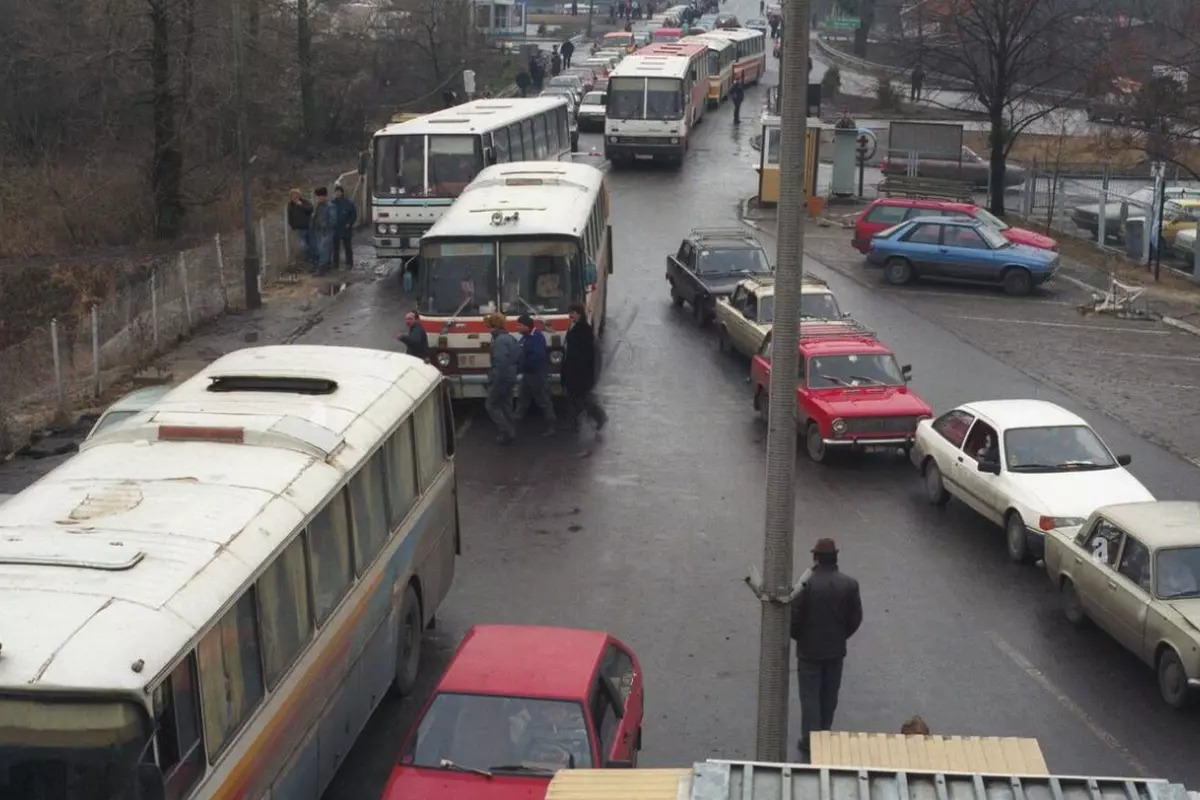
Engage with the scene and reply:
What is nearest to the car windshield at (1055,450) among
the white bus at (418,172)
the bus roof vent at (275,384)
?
the bus roof vent at (275,384)

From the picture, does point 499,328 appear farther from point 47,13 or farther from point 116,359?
point 47,13

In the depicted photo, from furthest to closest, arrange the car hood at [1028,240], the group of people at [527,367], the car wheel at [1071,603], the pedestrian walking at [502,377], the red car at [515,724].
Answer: the car hood at [1028,240] < the group of people at [527,367] < the pedestrian walking at [502,377] < the car wheel at [1071,603] < the red car at [515,724]

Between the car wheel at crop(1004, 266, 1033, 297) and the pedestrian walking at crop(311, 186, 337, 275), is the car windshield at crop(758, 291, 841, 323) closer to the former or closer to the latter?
the car wheel at crop(1004, 266, 1033, 297)

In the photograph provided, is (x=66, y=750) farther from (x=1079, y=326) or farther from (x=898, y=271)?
(x=898, y=271)

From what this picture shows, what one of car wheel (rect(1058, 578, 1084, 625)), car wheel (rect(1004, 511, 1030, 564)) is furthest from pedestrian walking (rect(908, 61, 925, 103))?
car wheel (rect(1058, 578, 1084, 625))

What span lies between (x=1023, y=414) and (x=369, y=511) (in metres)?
8.73

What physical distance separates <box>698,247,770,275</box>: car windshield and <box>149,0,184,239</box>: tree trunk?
13.7 m

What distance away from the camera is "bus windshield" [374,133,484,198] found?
3111cm

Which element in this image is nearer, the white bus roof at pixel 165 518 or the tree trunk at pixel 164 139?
the white bus roof at pixel 165 518

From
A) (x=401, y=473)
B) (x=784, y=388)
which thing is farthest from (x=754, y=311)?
(x=784, y=388)

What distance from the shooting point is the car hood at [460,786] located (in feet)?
30.2

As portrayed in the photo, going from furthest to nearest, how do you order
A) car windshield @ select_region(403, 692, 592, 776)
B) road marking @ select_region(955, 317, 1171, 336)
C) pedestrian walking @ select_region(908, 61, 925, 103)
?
1. pedestrian walking @ select_region(908, 61, 925, 103)
2. road marking @ select_region(955, 317, 1171, 336)
3. car windshield @ select_region(403, 692, 592, 776)

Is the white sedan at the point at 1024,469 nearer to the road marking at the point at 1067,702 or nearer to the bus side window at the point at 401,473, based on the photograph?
the road marking at the point at 1067,702

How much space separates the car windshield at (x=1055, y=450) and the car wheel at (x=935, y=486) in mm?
1258
